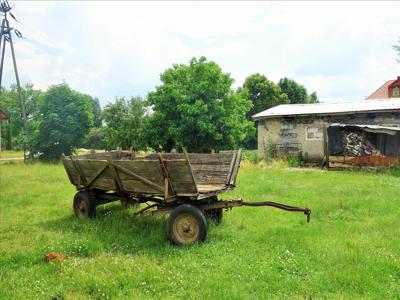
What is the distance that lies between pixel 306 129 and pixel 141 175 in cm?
1579

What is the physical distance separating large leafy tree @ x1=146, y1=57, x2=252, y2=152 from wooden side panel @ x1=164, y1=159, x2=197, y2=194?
15132 mm

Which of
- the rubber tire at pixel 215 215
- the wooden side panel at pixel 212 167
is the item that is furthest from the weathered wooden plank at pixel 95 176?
the rubber tire at pixel 215 215

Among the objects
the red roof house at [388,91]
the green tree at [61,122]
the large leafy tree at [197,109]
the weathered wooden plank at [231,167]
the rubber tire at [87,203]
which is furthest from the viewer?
the red roof house at [388,91]

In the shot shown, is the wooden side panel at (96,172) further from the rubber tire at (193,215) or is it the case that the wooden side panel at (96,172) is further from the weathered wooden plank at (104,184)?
the rubber tire at (193,215)

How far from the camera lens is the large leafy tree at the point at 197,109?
21.0 m

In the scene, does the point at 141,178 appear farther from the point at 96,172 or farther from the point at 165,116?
the point at 165,116

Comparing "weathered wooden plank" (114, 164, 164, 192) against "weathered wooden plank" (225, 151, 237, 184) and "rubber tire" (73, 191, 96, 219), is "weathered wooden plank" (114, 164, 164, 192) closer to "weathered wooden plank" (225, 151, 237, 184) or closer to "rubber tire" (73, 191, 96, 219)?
"weathered wooden plank" (225, 151, 237, 184)

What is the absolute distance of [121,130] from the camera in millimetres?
29297

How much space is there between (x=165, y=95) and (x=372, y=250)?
59.3 ft

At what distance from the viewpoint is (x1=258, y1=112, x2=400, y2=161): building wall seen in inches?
704

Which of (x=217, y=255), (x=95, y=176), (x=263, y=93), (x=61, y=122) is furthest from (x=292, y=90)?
(x=217, y=255)

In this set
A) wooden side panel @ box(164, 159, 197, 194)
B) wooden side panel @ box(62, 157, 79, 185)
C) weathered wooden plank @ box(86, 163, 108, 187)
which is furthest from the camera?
wooden side panel @ box(62, 157, 79, 185)

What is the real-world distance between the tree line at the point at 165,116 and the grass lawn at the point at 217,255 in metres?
12.9

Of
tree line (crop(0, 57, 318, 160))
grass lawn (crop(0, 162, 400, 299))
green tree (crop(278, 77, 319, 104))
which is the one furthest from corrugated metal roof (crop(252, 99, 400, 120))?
green tree (crop(278, 77, 319, 104))
